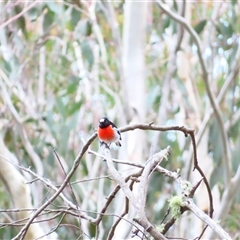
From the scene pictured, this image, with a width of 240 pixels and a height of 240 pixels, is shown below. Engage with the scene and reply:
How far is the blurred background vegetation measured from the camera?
241cm

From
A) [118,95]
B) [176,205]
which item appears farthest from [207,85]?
[176,205]

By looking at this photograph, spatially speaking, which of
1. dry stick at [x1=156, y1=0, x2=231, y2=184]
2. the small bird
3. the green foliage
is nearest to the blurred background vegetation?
dry stick at [x1=156, y1=0, x2=231, y2=184]

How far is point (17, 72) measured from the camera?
106 inches

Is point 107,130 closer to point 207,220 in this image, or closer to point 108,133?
point 108,133

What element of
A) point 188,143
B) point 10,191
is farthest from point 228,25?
point 10,191

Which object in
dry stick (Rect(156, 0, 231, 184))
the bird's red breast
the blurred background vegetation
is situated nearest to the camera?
the bird's red breast

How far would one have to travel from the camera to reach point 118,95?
112 inches

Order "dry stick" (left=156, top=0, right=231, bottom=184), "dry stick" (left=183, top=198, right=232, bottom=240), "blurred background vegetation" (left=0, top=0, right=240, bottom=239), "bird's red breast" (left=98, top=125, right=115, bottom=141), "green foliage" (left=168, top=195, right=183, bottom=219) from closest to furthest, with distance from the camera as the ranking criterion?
"dry stick" (left=183, top=198, right=232, bottom=240) < "green foliage" (left=168, top=195, right=183, bottom=219) < "bird's red breast" (left=98, top=125, right=115, bottom=141) < "dry stick" (left=156, top=0, right=231, bottom=184) < "blurred background vegetation" (left=0, top=0, right=240, bottom=239)

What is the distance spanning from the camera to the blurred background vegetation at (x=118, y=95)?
241 cm

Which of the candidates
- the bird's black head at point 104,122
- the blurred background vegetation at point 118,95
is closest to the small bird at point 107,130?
the bird's black head at point 104,122

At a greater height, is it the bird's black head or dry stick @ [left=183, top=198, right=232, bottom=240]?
the bird's black head

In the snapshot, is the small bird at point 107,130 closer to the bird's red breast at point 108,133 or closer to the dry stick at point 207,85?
the bird's red breast at point 108,133

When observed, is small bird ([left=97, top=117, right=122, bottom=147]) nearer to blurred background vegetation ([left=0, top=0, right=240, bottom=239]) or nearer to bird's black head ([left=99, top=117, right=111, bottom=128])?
bird's black head ([left=99, top=117, right=111, bottom=128])

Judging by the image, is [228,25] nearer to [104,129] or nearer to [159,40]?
[159,40]
